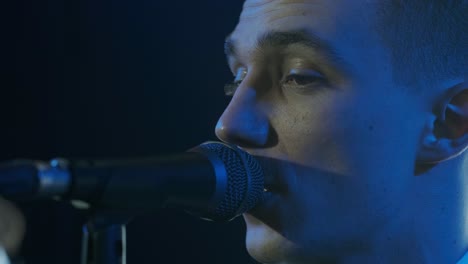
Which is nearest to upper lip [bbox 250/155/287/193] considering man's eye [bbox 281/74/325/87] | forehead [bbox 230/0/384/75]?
man's eye [bbox 281/74/325/87]

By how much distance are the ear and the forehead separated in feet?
0.69

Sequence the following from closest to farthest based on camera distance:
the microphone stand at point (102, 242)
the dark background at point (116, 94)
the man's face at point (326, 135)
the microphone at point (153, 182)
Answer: the microphone at point (153, 182), the microphone stand at point (102, 242), the man's face at point (326, 135), the dark background at point (116, 94)

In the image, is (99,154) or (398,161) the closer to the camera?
(398,161)

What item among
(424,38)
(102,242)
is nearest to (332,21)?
(424,38)

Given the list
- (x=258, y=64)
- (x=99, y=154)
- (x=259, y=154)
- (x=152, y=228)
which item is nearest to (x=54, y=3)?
(x=99, y=154)

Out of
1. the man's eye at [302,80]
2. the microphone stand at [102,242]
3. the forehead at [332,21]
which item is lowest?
the microphone stand at [102,242]

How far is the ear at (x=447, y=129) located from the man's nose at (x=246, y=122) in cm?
36

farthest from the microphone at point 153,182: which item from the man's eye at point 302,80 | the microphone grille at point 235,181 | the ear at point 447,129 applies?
the ear at point 447,129

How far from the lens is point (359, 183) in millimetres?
1304

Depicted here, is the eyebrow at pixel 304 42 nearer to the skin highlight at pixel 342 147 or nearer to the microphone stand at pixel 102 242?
the skin highlight at pixel 342 147

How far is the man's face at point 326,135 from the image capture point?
4.27ft

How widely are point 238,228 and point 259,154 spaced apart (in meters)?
1.18

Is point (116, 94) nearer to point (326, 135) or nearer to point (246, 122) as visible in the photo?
point (246, 122)

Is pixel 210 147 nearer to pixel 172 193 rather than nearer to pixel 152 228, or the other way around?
pixel 172 193
